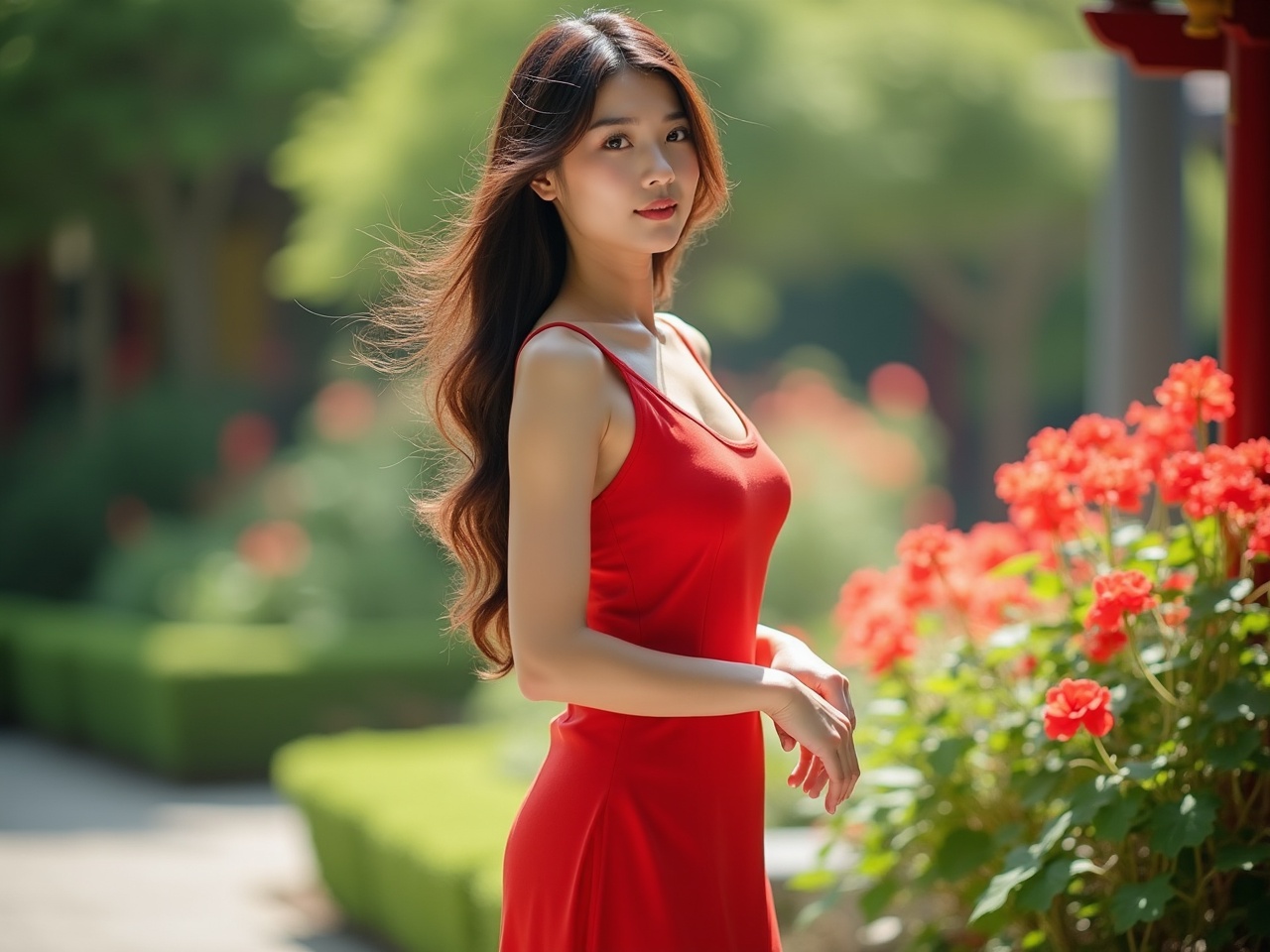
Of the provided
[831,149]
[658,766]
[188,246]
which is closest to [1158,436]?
[658,766]

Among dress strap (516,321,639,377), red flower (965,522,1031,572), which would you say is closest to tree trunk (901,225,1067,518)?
red flower (965,522,1031,572)

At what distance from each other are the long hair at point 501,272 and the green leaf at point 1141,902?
1.10 metres

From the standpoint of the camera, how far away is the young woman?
77.7 inches

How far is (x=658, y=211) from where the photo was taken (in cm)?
211

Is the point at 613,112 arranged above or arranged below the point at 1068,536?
above

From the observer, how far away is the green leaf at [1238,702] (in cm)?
267

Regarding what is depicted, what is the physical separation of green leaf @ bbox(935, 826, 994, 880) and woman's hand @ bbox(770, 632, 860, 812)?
99 cm

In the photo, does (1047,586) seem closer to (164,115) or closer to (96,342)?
(164,115)

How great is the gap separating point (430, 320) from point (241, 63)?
38.7 feet

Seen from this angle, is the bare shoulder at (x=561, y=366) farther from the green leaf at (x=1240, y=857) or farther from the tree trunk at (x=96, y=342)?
the tree trunk at (x=96, y=342)

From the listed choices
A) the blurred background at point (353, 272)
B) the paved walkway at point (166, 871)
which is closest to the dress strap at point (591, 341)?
the paved walkway at point (166, 871)

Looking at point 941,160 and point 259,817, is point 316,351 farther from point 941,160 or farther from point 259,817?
point 259,817

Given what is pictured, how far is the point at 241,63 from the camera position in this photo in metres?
13.3

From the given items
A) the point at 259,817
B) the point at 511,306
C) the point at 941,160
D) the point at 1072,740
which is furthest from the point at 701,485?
the point at 941,160
